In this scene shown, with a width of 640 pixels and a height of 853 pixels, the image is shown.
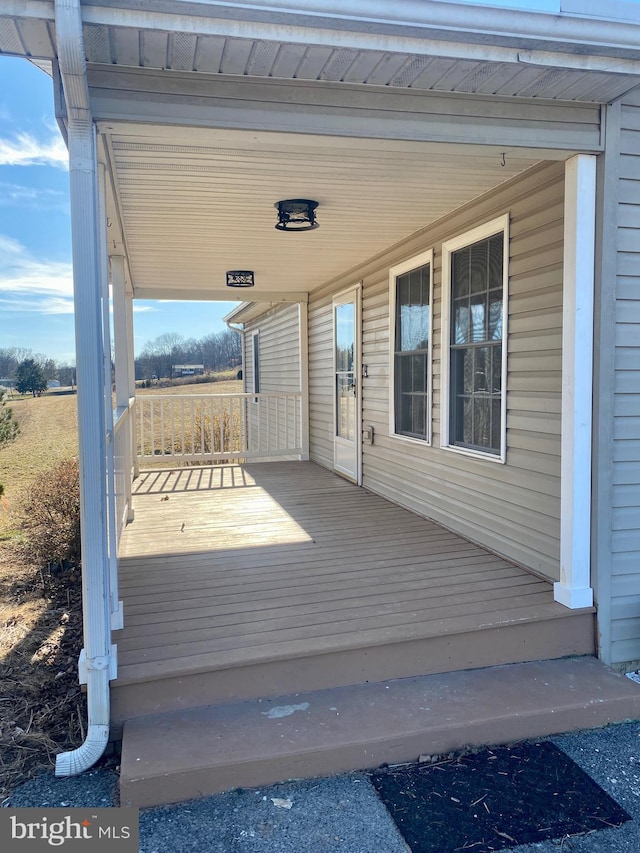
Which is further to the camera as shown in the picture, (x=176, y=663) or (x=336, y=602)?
(x=336, y=602)

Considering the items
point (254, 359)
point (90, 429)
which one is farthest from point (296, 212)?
point (254, 359)

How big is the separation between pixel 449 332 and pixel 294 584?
2120mm

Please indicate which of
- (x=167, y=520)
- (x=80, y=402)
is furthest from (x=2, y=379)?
(x=80, y=402)

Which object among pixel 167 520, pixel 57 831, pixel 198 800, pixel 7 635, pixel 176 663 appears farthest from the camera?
pixel 167 520

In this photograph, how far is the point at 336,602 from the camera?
9.82ft

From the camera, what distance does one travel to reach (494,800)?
6.64ft

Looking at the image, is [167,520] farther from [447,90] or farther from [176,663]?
[447,90]

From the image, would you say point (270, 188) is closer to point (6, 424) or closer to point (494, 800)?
point (494, 800)

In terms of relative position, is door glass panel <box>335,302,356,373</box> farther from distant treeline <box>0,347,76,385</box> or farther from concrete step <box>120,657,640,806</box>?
concrete step <box>120,657,640,806</box>

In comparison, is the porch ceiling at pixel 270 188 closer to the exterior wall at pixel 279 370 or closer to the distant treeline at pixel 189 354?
the exterior wall at pixel 279 370

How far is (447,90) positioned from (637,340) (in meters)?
1.49

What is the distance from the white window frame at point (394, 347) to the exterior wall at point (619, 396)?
1.69 m

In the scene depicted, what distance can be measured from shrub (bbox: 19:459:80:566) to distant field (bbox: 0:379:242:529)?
2258 millimetres

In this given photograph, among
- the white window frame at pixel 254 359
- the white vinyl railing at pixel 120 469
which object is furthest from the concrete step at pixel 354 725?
the white window frame at pixel 254 359
